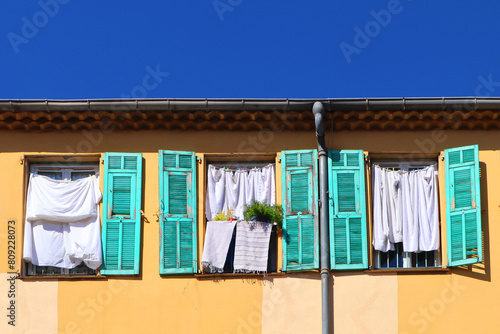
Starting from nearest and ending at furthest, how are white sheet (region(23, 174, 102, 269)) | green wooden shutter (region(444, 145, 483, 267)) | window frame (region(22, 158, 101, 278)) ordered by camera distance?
green wooden shutter (region(444, 145, 483, 267))
white sheet (region(23, 174, 102, 269))
window frame (region(22, 158, 101, 278))

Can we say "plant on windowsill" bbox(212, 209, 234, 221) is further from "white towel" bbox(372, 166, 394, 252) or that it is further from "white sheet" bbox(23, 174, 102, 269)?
"white towel" bbox(372, 166, 394, 252)

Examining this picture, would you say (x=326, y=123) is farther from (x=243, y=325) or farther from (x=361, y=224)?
(x=243, y=325)

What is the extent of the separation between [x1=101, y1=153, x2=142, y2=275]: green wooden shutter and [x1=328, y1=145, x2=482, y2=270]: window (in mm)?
2855

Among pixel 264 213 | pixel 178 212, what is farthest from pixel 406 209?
pixel 178 212

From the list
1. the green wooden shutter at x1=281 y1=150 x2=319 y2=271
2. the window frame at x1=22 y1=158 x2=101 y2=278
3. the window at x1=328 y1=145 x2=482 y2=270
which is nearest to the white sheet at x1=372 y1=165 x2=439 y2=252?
the window at x1=328 y1=145 x2=482 y2=270

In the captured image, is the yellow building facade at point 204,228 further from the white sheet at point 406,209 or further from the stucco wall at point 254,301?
the white sheet at point 406,209

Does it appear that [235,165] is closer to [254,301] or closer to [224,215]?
[224,215]

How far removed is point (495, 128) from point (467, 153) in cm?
74

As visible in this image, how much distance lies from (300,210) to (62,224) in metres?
→ 3.53

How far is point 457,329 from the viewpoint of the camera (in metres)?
14.9

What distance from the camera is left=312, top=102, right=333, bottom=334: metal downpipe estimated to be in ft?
49.2

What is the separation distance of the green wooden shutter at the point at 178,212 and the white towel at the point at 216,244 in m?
0.18

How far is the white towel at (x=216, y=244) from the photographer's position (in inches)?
607

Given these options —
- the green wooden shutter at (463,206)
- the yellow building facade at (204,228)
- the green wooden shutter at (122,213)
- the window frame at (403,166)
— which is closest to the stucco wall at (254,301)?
the yellow building facade at (204,228)
